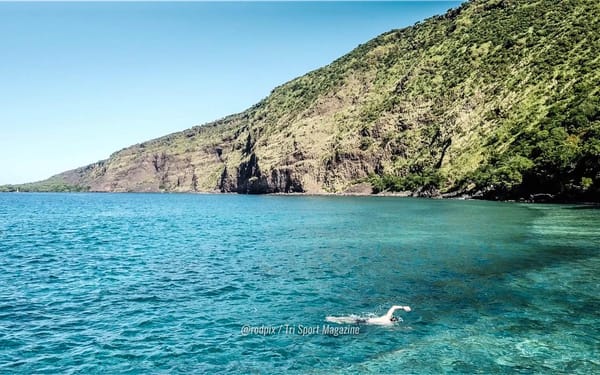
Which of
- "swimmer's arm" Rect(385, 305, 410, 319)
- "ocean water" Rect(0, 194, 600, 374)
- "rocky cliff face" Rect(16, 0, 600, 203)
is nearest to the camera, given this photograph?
"ocean water" Rect(0, 194, 600, 374)

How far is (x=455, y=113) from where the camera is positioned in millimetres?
129375

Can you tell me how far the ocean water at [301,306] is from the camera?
1321cm

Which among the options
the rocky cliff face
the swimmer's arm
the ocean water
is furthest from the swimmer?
the rocky cliff face

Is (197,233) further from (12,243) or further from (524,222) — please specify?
(524,222)

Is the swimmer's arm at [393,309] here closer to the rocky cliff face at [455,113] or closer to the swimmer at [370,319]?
the swimmer at [370,319]

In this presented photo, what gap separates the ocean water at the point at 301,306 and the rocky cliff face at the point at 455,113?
56232mm

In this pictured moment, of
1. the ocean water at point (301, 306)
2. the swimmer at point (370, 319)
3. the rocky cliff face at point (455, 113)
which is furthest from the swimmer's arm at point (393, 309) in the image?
the rocky cliff face at point (455, 113)

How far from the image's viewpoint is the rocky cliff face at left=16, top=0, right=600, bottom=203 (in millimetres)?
92250

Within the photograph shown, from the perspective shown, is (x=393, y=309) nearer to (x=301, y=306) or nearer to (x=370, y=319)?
(x=370, y=319)

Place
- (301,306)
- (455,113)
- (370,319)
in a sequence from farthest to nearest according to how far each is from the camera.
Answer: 1. (455,113)
2. (301,306)
3. (370,319)

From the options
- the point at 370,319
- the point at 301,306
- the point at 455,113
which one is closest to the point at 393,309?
the point at 370,319

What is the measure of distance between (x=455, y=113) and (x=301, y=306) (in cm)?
12144

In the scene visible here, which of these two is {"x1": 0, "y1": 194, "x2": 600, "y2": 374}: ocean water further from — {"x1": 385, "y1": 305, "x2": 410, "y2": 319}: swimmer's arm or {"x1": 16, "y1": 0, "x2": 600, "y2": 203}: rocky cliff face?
{"x1": 16, "y1": 0, "x2": 600, "y2": 203}: rocky cliff face

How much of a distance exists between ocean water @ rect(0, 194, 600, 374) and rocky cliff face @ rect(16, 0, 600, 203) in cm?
5623
